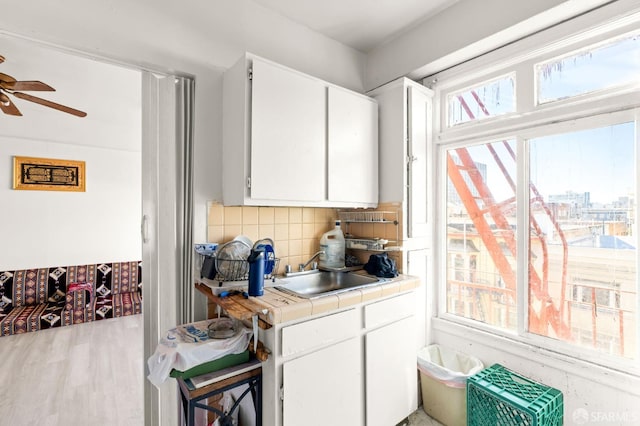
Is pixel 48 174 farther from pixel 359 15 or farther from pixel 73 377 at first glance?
pixel 359 15

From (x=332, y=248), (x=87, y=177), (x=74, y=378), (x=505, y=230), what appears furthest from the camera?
(x=87, y=177)

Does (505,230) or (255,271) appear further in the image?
(505,230)

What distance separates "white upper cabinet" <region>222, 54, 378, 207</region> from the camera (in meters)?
1.54

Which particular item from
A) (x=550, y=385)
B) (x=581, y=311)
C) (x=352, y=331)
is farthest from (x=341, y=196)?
(x=550, y=385)

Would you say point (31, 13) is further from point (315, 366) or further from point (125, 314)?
point (125, 314)

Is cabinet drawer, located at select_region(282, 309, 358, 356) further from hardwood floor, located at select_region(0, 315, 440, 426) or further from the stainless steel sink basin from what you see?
hardwood floor, located at select_region(0, 315, 440, 426)

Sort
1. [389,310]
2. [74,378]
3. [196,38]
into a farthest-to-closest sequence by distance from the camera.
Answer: [74,378] < [389,310] < [196,38]

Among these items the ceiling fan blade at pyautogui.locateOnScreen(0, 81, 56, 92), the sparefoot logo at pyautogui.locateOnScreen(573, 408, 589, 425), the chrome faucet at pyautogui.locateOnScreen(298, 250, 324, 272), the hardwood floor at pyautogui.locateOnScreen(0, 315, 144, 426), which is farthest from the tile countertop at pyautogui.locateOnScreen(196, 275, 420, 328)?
the ceiling fan blade at pyautogui.locateOnScreen(0, 81, 56, 92)

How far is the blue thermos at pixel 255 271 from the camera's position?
1.43 m

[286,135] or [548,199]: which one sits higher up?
[286,135]

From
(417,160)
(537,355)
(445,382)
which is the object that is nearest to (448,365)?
(445,382)

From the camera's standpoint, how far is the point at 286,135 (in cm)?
166

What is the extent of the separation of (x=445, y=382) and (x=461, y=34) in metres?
2.16

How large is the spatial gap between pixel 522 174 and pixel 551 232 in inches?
14.9
